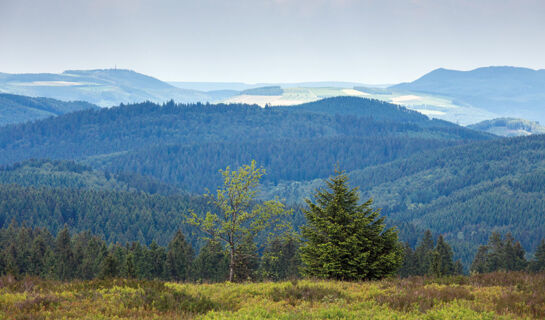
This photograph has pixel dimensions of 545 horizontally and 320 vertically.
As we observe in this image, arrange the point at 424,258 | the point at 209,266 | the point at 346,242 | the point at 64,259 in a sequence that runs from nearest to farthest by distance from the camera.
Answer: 1. the point at 346,242
2. the point at 209,266
3. the point at 424,258
4. the point at 64,259

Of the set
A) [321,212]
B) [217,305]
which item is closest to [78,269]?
[321,212]

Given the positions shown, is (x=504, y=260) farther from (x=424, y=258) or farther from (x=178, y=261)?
(x=178, y=261)

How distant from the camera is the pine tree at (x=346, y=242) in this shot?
33781 millimetres

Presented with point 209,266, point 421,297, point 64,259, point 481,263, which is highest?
point 421,297

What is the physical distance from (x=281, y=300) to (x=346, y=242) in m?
12.4

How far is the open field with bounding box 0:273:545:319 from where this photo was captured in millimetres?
19203

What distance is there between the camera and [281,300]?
2245 cm

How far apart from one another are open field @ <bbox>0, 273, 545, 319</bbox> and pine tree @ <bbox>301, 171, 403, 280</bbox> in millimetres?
7290

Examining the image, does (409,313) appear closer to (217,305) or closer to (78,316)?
Answer: (217,305)

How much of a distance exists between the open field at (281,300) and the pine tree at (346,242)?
23.9ft

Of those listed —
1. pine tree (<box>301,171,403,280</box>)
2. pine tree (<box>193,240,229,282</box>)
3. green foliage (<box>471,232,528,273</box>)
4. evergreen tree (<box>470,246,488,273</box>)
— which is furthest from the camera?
evergreen tree (<box>470,246,488,273</box>)

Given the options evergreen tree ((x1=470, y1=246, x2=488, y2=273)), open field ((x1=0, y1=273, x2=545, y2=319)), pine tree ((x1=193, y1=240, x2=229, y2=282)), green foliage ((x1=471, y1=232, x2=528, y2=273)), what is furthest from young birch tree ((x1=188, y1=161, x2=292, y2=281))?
green foliage ((x1=471, y1=232, x2=528, y2=273))

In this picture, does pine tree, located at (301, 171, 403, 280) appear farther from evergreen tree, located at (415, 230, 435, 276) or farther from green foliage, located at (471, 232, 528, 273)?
green foliage, located at (471, 232, 528, 273)

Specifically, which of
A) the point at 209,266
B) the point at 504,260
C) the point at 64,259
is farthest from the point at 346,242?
the point at 64,259
